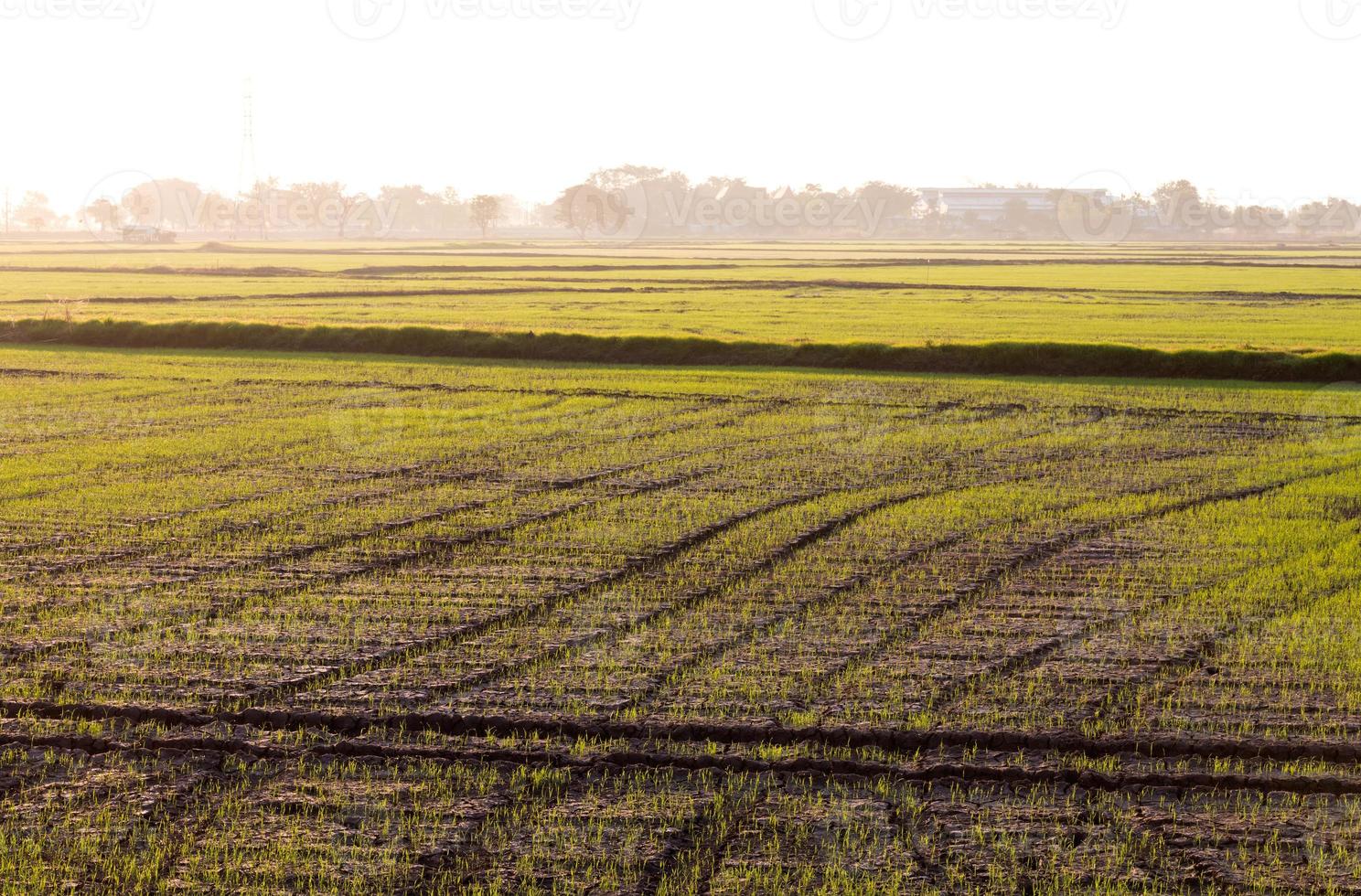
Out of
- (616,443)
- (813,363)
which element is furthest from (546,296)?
(616,443)

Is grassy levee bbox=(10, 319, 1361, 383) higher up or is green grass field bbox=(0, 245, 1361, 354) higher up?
green grass field bbox=(0, 245, 1361, 354)

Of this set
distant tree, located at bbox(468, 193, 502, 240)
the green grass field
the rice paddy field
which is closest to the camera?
the rice paddy field

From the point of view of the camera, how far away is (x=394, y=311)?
101 feet

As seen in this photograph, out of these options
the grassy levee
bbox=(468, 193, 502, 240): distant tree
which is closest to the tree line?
bbox=(468, 193, 502, 240): distant tree

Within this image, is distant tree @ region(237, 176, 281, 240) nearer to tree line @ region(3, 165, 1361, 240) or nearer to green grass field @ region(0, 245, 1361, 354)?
tree line @ region(3, 165, 1361, 240)

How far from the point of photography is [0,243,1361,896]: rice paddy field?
5039 millimetres

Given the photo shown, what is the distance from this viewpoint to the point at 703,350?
23.1m

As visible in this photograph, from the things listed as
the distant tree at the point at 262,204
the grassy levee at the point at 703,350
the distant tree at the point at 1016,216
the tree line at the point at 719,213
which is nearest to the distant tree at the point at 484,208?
the tree line at the point at 719,213

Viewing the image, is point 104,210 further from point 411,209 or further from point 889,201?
point 889,201

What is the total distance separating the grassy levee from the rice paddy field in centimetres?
506

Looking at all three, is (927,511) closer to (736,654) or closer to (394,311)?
(736,654)

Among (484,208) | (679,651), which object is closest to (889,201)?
(484,208)

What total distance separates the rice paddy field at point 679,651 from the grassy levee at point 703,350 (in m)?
5.06

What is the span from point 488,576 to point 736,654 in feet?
7.24
